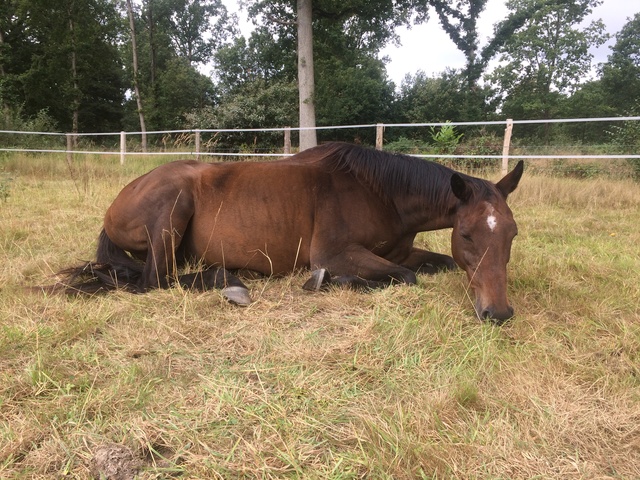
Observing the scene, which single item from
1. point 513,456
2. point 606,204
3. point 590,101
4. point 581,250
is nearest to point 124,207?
point 513,456

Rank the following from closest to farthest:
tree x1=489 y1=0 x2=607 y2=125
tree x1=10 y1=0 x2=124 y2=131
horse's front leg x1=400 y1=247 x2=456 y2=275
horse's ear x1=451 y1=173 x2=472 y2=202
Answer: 1. horse's ear x1=451 y1=173 x2=472 y2=202
2. horse's front leg x1=400 y1=247 x2=456 y2=275
3. tree x1=10 y1=0 x2=124 y2=131
4. tree x1=489 y1=0 x2=607 y2=125

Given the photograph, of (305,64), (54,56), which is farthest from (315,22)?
(54,56)

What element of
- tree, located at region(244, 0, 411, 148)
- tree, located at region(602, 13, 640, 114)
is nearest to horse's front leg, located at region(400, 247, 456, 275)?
tree, located at region(244, 0, 411, 148)

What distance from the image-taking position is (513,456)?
1.28m

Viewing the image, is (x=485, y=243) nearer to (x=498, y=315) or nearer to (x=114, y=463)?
(x=498, y=315)

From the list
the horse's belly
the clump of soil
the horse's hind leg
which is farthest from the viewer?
the horse's belly

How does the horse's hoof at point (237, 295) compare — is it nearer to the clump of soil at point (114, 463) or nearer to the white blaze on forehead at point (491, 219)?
the clump of soil at point (114, 463)

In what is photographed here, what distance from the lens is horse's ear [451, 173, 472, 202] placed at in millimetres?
2516

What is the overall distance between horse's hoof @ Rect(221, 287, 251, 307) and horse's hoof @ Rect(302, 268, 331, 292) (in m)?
0.45

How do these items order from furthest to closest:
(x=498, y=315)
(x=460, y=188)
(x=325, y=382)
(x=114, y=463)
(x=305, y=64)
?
(x=305, y=64)
(x=460, y=188)
(x=498, y=315)
(x=325, y=382)
(x=114, y=463)

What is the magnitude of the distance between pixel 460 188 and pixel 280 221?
1388 millimetres

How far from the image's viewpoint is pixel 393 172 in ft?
10.2

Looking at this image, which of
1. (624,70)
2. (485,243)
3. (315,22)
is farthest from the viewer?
(624,70)

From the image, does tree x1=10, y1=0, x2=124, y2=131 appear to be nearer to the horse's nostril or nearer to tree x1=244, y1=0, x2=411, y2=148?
tree x1=244, y1=0, x2=411, y2=148
